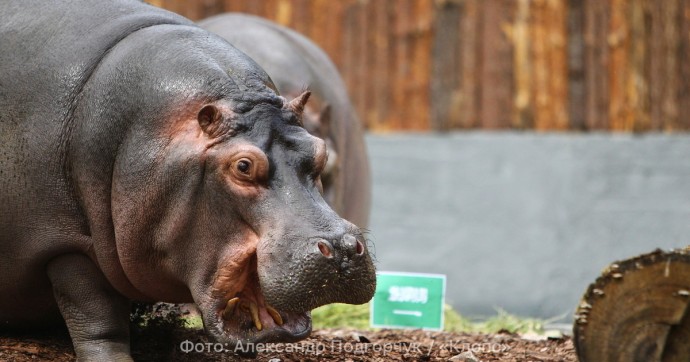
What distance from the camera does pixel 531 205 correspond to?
910 centimetres

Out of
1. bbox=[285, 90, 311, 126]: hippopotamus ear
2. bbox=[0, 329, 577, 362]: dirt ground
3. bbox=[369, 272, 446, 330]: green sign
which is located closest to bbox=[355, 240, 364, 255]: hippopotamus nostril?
bbox=[285, 90, 311, 126]: hippopotamus ear

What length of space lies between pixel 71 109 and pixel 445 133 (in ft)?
16.8

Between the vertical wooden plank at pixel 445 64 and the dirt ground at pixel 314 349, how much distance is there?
4.11 m

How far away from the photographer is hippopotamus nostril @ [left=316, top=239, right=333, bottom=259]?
3576 millimetres

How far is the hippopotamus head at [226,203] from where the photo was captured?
3619mm

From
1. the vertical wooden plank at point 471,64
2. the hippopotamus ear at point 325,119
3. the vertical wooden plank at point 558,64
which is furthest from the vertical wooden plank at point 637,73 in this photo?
the hippopotamus ear at point 325,119

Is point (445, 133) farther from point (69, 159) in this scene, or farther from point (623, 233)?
point (69, 159)

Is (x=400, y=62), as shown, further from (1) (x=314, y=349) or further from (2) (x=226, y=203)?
(2) (x=226, y=203)

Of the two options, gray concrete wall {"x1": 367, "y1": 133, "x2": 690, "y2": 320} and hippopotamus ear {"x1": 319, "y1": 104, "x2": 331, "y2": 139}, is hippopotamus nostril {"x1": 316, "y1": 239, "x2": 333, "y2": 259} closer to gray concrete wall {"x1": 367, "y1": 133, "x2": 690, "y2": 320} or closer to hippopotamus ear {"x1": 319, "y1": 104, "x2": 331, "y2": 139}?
hippopotamus ear {"x1": 319, "y1": 104, "x2": 331, "y2": 139}

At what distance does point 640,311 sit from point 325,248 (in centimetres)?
91

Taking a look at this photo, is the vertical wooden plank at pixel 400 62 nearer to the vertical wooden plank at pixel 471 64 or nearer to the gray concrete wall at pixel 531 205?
the gray concrete wall at pixel 531 205

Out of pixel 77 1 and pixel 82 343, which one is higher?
pixel 77 1

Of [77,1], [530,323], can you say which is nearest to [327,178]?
[530,323]

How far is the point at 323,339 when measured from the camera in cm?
505
